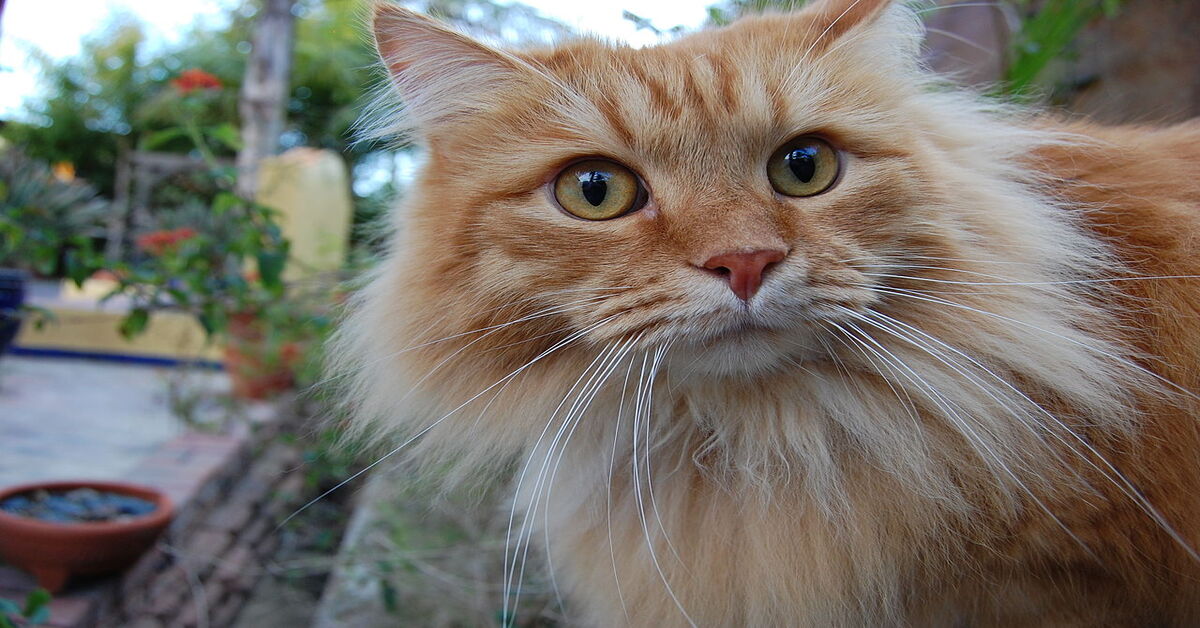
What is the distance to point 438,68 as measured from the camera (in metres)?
1.26

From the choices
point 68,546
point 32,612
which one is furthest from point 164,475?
point 32,612

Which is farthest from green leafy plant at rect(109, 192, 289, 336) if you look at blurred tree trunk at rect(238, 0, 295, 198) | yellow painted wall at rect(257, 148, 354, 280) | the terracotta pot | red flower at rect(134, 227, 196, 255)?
blurred tree trunk at rect(238, 0, 295, 198)

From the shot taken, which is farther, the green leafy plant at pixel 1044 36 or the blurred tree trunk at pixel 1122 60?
the blurred tree trunk at pixel 1122 60

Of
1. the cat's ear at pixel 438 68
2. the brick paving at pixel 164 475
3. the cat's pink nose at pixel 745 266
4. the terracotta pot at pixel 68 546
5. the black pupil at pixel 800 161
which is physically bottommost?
the brick paving at pixel 164 475

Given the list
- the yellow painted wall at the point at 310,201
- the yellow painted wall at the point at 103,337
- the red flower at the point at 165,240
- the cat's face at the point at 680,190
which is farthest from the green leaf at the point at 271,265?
the yellow painted wall at the point at 103,337

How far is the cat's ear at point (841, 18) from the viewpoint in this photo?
3.87ft

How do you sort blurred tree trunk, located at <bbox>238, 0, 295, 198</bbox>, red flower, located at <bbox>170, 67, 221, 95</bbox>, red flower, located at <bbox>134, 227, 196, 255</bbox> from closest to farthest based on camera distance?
red flower, located at <bbox>170, 67, 221, 95</bbox> < red flower, located at <bbox>134, 227, 196, 255</bbox> < blurred tree trunk, located at <bbox>238, 0, 295, 198</bbox>

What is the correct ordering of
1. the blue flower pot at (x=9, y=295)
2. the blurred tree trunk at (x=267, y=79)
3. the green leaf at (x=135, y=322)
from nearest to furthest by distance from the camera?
the green leaf at (x=135, y=322)
the blue flower pot at (x=9, y=295)
the blurred tree trunk at (x=267, y=79)

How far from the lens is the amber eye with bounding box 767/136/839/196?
3.65 feet

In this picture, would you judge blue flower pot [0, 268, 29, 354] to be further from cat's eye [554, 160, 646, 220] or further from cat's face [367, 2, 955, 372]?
cat's eye [554, 160, 646, 220]

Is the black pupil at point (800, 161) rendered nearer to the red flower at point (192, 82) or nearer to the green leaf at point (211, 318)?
the green leaf at point (211, 318)

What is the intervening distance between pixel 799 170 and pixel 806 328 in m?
0.25

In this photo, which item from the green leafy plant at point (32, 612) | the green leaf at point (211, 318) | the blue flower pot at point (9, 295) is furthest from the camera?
the blue flower pot at point (9, 295)

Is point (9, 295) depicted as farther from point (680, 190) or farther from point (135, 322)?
point (680, 190)
